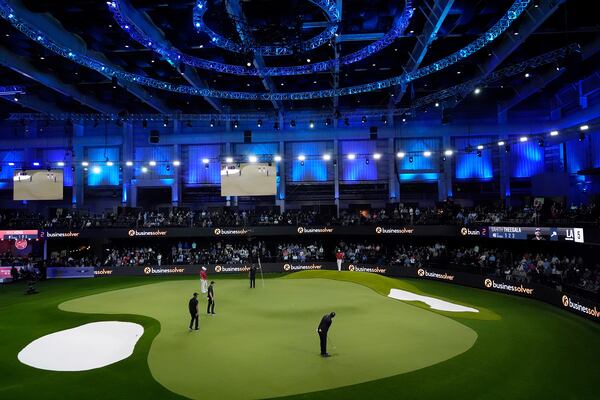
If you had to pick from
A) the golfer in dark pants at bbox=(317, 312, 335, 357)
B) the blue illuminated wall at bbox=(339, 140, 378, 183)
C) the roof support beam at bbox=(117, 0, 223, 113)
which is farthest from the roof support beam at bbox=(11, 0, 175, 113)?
the blue illuminated wall at bbox=(339, 140, 378, 183)

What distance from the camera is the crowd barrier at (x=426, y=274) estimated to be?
20.3 m

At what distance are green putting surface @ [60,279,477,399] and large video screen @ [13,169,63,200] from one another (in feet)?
59.7

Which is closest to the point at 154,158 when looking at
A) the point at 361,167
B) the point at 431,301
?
the point at 361,167

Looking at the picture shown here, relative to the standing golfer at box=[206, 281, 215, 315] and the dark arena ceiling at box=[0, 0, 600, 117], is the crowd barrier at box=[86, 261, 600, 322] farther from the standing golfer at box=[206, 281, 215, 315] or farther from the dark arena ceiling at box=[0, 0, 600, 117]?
the standing golfer at box=[206, 281, 215, 315]

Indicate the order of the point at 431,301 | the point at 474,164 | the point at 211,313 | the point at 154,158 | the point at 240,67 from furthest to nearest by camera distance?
1. the point at 154,158
2. the point at 474,164
3. the point at 240,67
4. the point at 431,301
5. the point at 211,313

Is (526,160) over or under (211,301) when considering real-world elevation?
over

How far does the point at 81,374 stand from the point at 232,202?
111 feet

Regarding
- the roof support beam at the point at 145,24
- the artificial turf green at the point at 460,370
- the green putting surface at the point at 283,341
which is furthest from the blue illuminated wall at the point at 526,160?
the roof support beam at the point at 145,24

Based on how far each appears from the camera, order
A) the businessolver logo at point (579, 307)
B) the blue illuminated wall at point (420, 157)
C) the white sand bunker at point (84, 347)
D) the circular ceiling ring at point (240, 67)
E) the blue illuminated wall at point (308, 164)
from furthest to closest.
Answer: the blue illuminated wall at point (308, 164) → the blue illuminated wall at point (420, 157) → the circular ceiling ring at point (240, 67) → the businessolver logo at point (579, 307) → the white sand bunker at point (84, 347)

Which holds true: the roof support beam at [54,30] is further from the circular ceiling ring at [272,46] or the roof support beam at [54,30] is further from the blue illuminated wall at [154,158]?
the blue illuminated wall at [154,158]

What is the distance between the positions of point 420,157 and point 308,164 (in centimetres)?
1200

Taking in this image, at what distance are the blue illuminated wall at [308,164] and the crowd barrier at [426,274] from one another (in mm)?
10721

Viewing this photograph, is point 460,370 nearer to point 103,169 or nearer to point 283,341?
point 283,341

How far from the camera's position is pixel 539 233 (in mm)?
25656
